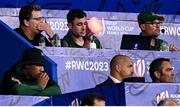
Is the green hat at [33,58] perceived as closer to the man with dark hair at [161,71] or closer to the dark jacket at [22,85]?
the dark jacket at [22,85]

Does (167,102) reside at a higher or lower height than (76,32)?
lower

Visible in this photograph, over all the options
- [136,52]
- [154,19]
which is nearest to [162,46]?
[154,19]

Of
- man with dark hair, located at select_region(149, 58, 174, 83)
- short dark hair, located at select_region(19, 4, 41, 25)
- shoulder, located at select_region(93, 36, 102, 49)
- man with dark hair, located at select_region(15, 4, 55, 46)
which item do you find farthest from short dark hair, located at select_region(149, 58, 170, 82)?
shoulder, located at select_region(93, 36, 102, 49)

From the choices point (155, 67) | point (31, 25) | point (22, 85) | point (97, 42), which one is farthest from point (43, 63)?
point (97, 42)

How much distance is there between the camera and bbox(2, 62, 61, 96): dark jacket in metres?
9.77

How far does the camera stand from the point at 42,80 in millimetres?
10133

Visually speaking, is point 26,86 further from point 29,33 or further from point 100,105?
point 29,33

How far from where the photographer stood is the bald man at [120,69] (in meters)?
10.9

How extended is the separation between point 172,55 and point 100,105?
366 cm

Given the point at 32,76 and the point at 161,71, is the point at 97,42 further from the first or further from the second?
the point at 32,76

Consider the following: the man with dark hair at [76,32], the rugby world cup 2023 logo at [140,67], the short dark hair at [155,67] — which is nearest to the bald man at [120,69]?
the short dark hair at [155,67]

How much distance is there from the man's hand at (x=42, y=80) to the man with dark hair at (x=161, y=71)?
4.89 ft

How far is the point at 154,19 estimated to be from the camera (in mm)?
13281

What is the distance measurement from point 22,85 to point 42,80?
0.40m
